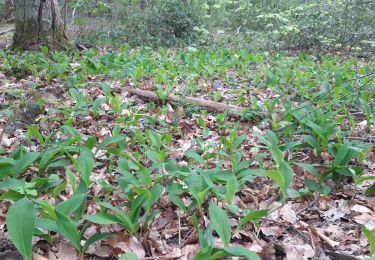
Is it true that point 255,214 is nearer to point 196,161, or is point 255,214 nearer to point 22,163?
point 196,161

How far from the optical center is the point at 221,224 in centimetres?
184

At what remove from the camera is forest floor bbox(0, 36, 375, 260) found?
2100mm

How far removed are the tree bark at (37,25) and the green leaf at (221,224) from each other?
5.88m

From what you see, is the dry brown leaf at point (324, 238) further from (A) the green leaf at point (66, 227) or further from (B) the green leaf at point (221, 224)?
(A) the green leaf at point (66, 227)

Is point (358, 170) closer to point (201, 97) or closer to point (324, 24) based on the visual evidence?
point (201, 97)

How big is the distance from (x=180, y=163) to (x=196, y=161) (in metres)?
0.14

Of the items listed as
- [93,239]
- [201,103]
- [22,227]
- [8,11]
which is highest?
[22,227]

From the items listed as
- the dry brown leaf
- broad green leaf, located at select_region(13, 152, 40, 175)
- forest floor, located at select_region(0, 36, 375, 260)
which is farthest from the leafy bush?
the dry brown leaf

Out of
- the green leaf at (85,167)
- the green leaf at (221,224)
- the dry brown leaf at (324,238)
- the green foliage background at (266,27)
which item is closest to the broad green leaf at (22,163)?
the green leaf at (85,167)

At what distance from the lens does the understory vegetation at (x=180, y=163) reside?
1970mm

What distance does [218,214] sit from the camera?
6.13 ft

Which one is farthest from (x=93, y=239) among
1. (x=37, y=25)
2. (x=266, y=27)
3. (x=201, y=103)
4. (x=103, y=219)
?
(x=266, y=27)

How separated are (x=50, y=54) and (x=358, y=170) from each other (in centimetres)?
563

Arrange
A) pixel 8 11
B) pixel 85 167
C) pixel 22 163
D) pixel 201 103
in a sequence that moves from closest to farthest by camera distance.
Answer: pixel 85 167 → pixel 22 163 → pixel 201 103 → pixel 8 11
